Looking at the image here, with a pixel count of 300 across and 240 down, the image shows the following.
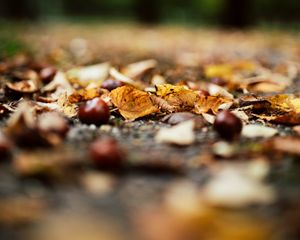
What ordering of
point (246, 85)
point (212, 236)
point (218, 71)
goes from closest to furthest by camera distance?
point (212, 236) < point (246, 85) < point (218, 71)

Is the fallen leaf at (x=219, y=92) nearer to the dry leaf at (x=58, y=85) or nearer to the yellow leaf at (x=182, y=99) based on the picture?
the yellow leaf at (x=182, y=99)

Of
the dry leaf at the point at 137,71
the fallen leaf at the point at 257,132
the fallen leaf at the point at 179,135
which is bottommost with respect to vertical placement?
the dry leaf at the point at 137,71

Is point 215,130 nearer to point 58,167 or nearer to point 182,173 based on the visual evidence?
point 182,173

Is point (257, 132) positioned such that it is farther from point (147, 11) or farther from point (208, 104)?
point (147, 11)

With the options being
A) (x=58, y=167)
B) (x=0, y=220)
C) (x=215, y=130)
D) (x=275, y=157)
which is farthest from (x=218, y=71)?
(x=0, y=220)

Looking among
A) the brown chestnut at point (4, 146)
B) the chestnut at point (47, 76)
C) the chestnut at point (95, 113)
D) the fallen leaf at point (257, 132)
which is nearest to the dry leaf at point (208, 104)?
the fallen leaf at point (257, 132)

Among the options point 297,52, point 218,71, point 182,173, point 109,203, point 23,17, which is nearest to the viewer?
point 109,203

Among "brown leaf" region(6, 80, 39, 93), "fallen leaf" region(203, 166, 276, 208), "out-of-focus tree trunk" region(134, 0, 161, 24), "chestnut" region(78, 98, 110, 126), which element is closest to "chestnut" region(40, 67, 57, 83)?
"brown leaf" region(6, 80, 39, 93)

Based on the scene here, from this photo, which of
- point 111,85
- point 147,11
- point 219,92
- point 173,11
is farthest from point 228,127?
point 173,11
